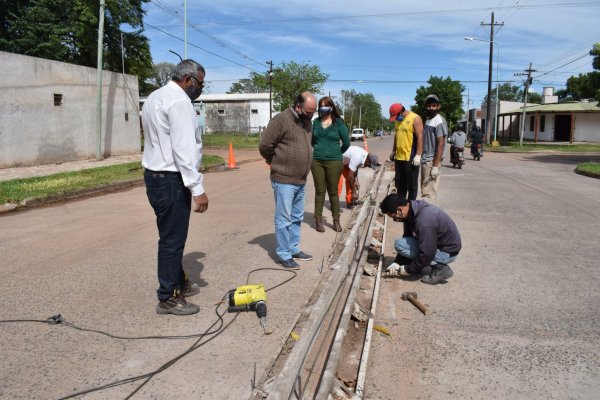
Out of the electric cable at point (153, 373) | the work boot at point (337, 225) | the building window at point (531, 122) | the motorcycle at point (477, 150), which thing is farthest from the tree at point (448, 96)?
the electric cable at point (153, 373)

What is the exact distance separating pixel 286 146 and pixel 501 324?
2880 millimetres

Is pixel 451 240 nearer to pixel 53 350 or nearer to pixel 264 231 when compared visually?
pixel 264 231

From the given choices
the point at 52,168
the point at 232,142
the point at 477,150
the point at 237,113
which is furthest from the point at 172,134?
the point at 237,113

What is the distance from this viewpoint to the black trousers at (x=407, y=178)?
291 inches

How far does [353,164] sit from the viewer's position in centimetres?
914

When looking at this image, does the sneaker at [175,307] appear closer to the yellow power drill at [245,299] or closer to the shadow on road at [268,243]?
the yellow power drill at [245,299]

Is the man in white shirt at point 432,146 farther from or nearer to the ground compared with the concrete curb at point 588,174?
farther from the ground

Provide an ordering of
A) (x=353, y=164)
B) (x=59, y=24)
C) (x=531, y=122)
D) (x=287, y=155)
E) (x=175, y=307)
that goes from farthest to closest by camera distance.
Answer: (x=531, y=122)
(x=59, y=24)
(x=353, y=164)
(x=287, y=155)
(x=175, y=307)

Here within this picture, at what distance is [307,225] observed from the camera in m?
8.11

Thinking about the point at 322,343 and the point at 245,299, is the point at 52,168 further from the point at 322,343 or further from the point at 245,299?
the point at 322,343

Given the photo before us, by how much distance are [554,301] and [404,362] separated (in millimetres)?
2080

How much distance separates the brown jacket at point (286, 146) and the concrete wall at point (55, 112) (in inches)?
516

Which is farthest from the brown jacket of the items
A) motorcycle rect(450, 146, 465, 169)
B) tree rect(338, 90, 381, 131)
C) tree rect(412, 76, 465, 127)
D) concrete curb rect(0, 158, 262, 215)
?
tree rect(338, 90, 381, 131)

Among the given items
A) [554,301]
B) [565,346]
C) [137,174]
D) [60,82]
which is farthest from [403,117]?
[60,82]
